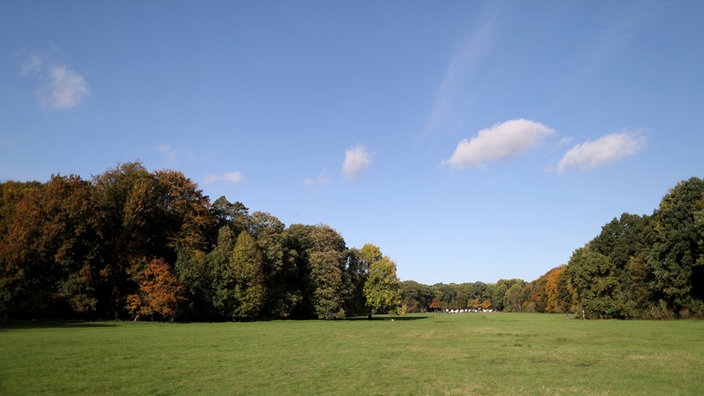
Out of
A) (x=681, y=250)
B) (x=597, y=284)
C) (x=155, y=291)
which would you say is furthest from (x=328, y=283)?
(x=681, y=250)

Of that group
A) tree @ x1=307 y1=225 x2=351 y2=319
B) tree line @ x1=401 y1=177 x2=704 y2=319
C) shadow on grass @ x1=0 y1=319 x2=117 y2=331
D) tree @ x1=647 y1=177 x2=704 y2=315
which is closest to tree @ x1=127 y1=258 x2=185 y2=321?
shadow on grass @ x1=0 y1=319 x2=117 y2=331

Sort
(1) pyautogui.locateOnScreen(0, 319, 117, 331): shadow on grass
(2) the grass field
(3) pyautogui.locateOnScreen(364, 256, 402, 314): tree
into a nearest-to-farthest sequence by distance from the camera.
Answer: (2) the grass field
(1) pyautogui.locateOnScreen(0, 319, 117, 331): shadow on grass
(3) pyautogui.locateOnScreen(364, 256, 402, 314): tree

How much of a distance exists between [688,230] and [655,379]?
176ft

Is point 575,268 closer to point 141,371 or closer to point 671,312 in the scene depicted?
point 671,312

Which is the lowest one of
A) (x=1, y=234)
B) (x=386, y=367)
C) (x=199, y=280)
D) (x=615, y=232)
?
(x=386, y=367)

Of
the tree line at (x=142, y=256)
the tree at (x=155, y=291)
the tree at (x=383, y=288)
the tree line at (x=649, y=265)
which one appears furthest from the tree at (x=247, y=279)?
the tree line at (x=649, y=265)

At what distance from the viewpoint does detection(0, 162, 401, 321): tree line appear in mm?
49406

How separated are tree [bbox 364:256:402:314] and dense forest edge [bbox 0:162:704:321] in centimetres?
24

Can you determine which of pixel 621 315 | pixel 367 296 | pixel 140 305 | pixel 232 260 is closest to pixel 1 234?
pixel 140 305

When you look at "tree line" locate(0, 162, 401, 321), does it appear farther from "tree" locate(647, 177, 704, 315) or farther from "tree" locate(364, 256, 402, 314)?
"tree" locate(647, 177, 704, 315)

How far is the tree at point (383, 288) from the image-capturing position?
85688mm

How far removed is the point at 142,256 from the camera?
5709cm

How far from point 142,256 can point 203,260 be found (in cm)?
731

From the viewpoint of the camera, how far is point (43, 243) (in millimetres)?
48562
